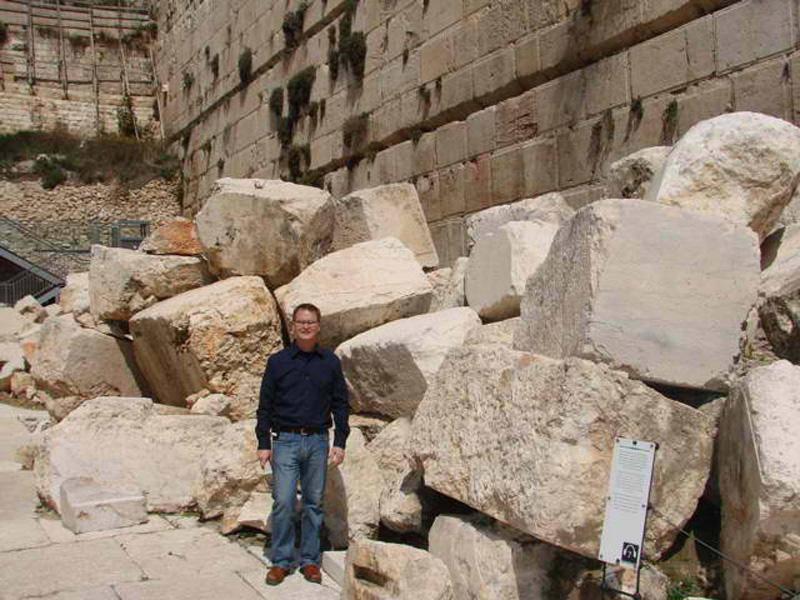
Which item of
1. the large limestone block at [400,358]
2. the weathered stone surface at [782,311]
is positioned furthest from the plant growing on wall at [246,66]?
the weathered stone surface at [782,311]

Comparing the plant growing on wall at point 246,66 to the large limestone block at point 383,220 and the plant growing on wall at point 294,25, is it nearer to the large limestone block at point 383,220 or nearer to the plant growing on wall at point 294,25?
the plant growing on wall at point 294,25

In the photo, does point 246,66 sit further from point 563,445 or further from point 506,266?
point 563,445

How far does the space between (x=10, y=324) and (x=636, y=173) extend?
38.1ft

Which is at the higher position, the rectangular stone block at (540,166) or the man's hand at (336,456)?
the rectangular stone block at (540,166)

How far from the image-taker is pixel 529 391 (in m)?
3.23

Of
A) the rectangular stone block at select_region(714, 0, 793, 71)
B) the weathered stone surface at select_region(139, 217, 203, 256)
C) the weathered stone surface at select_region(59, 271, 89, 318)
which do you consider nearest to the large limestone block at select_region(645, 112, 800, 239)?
the rectangular stone block at select_region(714, 0, 793, 71)

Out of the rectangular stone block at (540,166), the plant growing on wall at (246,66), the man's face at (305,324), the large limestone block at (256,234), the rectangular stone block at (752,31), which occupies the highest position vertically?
the plant growing on wall at (246,66)

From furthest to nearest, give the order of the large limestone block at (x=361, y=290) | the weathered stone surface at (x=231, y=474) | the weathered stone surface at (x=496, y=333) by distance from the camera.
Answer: the large limestone block at (x=361, y=290)
the weathered stone surface at (x=231, y=474)
the weathered stone surface at (x=496, y=333)

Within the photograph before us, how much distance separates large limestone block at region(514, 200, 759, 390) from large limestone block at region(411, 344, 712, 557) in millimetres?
162

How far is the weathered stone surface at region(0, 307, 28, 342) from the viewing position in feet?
41.9

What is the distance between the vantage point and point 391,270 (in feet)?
19.6

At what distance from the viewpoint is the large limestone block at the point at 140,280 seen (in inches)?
286

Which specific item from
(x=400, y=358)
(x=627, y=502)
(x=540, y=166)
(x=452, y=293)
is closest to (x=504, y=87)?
(x=540, y=166)

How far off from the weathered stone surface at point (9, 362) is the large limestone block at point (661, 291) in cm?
851
